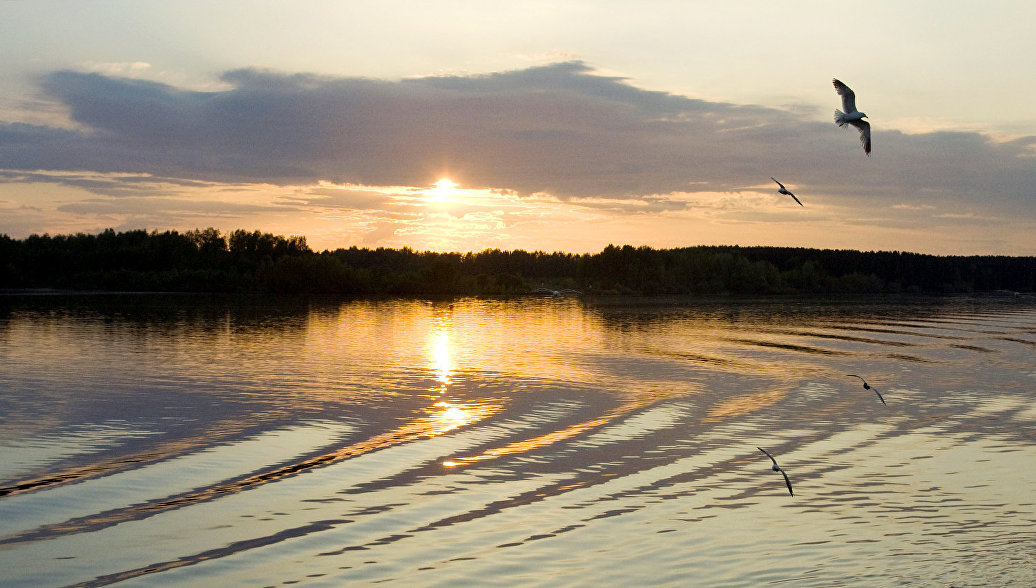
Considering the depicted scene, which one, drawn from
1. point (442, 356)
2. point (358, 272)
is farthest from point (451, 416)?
point (358, 272)

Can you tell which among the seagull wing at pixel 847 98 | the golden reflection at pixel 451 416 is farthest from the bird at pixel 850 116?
the golden reflection at pixel 451 416

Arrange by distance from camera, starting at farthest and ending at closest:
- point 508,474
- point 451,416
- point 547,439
Result: point 451,416 → point 547,439 → point 508,474

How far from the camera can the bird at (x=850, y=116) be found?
18047 millimetres

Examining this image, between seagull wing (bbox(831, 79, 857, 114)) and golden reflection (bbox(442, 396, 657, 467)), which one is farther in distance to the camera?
seagull wing (bbox(831, 79, 857, 114))

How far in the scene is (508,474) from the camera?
16.5 m

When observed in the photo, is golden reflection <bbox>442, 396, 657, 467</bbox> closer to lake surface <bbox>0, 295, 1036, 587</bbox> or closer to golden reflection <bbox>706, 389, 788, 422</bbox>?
lake surface <bbox>0, 295, 1036, 587</bbox>

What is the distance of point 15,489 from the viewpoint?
14812mm

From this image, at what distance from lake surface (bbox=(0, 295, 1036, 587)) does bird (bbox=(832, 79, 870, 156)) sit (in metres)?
6.84

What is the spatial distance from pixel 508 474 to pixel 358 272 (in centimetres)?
14176

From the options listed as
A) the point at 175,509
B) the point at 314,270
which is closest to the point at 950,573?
the point at 175,509

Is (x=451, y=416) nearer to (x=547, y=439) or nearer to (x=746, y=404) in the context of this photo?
(x=547, y=439)

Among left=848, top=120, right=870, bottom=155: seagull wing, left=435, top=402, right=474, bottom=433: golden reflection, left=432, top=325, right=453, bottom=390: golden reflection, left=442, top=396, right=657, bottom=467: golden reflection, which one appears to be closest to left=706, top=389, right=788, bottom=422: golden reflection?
left=442, top=396, right=657, bottom=467: golden reflection

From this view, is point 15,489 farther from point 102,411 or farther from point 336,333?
point 336,333

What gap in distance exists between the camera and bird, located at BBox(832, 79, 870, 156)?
59.2ft
